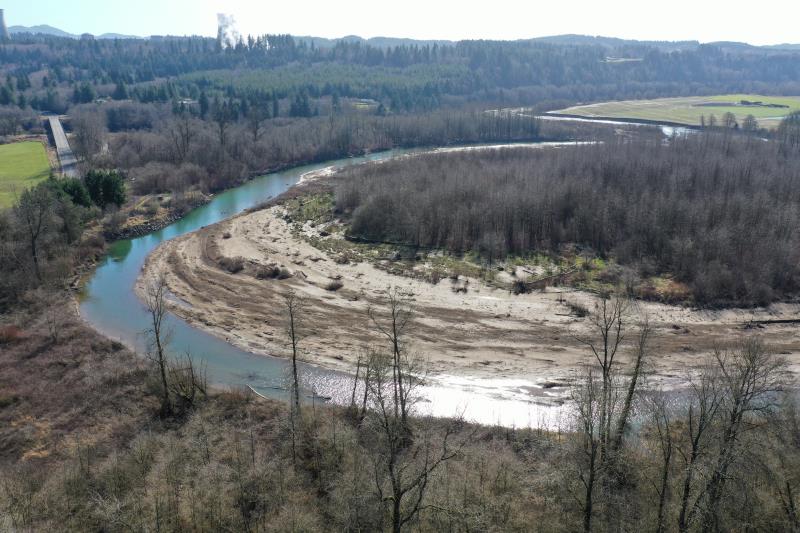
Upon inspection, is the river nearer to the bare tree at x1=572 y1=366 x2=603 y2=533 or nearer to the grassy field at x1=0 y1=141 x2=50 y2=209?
the bare tree at x1=572 y1=366 x2=603 y2=533

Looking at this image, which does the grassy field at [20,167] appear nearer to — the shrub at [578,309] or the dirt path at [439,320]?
the dirt path at [439,320]

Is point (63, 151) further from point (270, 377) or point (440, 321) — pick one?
point (440, 321)

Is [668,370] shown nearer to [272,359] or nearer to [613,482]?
[613,482]

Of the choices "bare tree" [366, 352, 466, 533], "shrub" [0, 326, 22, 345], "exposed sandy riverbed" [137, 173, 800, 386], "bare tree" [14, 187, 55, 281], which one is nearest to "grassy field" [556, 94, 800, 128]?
"exposed sandy riverbed" [137, 173, 800, 386]

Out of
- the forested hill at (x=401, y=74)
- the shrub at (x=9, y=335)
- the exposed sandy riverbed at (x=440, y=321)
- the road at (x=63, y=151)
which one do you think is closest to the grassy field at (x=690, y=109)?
the forested hill at (x=401, y=74)

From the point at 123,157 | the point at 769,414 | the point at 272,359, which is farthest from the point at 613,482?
the point at 123,157
